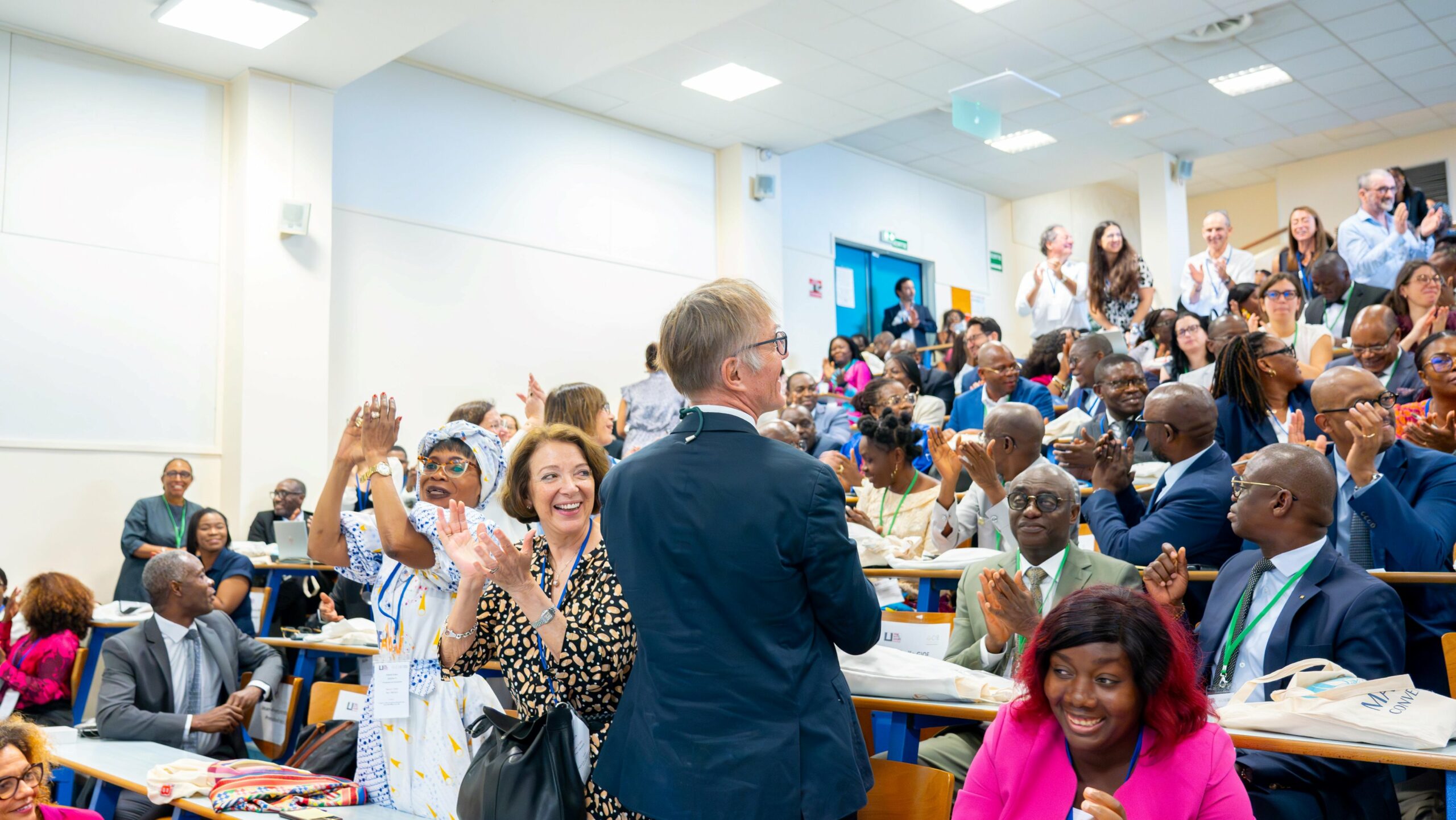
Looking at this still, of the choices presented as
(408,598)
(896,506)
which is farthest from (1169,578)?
(896,506)

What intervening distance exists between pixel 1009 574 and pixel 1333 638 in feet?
2.52

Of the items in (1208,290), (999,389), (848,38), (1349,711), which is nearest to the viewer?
(1349,711)

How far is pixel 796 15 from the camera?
8336 mm

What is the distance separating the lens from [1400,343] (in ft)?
19.0

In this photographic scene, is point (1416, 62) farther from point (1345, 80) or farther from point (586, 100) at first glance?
point (586, 100)

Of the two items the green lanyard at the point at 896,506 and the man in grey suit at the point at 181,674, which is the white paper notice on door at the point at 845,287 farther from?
the man in grey suit at the point at 181,674

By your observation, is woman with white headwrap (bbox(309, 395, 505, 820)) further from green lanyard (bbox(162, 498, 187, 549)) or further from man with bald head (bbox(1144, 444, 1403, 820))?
green lanyard (bbox(162, 498, 187, 549))

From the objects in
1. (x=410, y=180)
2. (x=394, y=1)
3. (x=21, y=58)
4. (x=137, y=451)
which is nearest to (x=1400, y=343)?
(x=394, y=1)

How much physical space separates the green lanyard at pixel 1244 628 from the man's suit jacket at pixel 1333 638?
3 cm

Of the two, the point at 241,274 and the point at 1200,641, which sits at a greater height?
the point at 241,274

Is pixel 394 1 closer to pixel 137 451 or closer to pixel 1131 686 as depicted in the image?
pixel 137 451

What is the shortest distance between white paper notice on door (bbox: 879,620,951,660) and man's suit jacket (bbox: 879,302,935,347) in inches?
367

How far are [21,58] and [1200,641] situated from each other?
791 centimetres

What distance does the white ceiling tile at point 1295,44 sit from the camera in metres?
9.54
